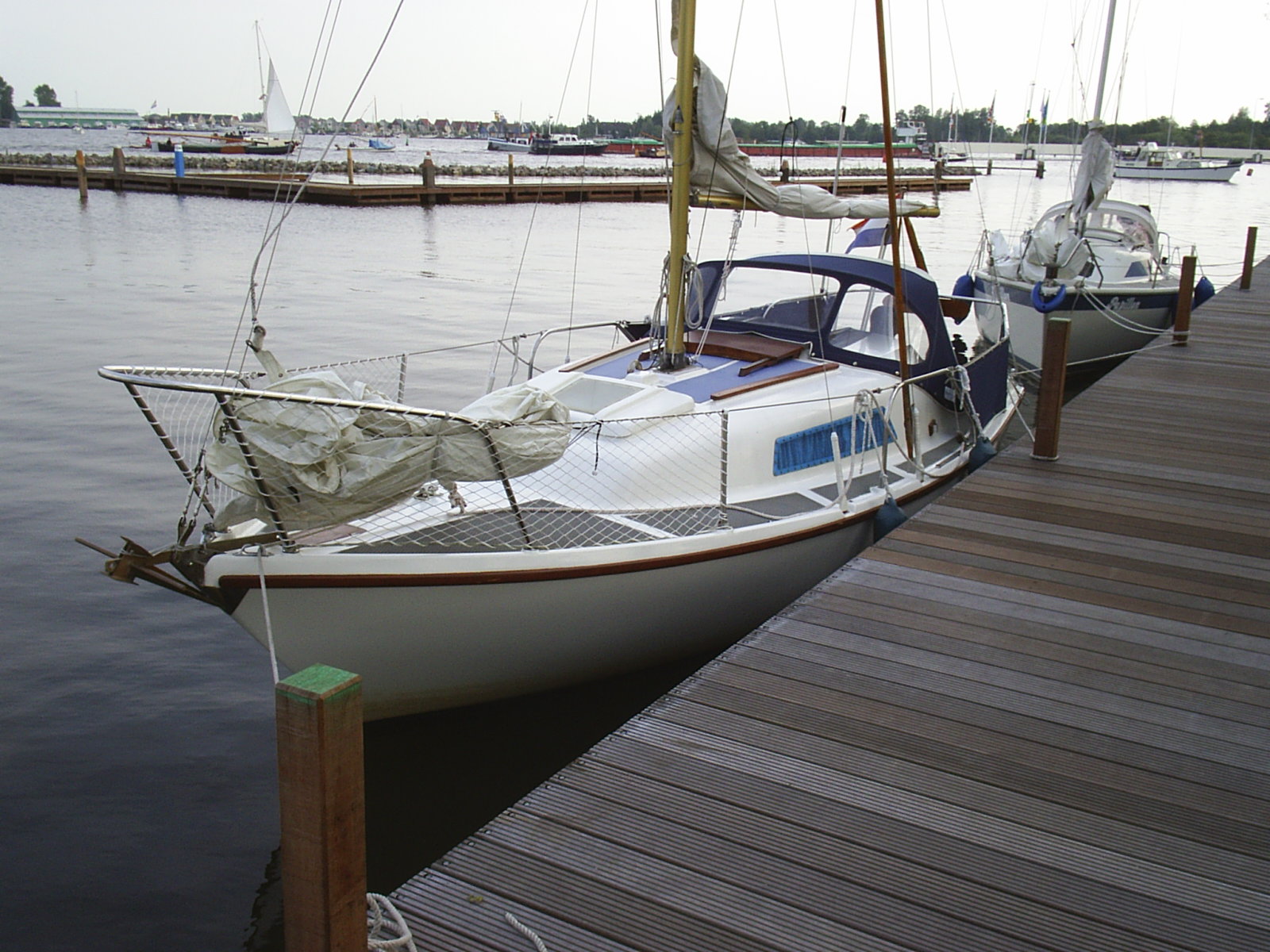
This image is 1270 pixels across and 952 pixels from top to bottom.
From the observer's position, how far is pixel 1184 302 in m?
12.3

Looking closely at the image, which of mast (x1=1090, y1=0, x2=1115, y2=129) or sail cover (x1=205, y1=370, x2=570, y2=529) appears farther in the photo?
mast (x1=1090, y1=0, x2=1115, y2=129)

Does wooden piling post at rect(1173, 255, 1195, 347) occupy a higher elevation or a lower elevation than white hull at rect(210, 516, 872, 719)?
higher

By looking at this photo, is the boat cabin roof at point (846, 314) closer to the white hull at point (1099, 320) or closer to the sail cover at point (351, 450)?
the sail cover at point (351, 450)

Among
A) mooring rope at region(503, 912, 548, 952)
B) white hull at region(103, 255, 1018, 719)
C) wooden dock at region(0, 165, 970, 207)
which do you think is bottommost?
mooring rope at region(503, 912, 548, 952)

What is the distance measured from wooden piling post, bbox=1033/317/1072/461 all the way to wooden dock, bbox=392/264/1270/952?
5.31ft

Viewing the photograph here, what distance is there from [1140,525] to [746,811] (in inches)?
159

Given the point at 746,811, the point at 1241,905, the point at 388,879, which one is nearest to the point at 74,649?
the point at 388,879

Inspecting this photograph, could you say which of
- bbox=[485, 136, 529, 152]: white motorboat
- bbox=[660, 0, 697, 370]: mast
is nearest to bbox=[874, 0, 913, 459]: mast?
bbox=[660, 0, 697, 370]: mast

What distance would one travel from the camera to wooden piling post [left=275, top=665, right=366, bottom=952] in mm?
2209

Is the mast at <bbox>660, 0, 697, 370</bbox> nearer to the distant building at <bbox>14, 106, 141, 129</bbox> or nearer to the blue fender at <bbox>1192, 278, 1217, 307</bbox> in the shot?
the blue fender at <bbox>1192, 278, 1217, 307</bbox>

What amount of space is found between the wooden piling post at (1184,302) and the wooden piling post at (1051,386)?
587 centimetres

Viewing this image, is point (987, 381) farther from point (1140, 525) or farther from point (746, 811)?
point (746, 811)

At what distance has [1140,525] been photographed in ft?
20.6

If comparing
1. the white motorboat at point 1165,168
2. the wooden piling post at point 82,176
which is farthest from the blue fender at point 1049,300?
the white motorboat at point 1165,168
